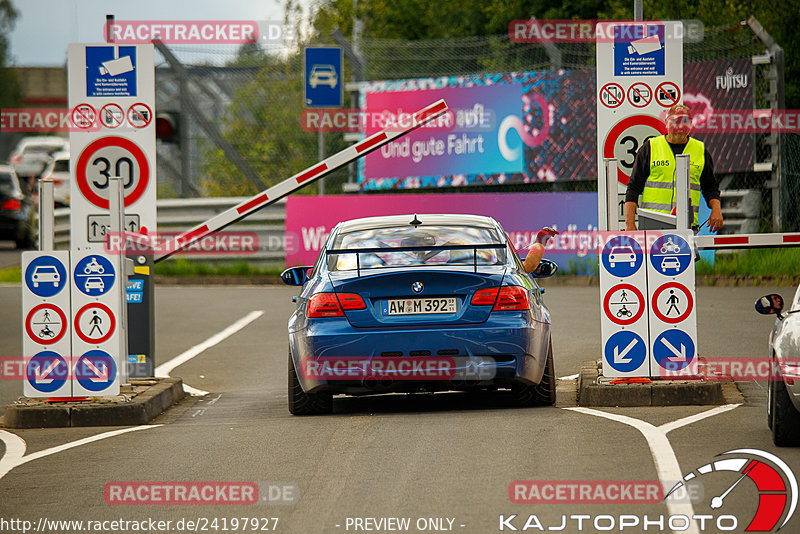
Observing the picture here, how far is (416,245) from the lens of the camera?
11.1m

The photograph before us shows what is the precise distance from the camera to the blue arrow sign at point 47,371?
11195mm

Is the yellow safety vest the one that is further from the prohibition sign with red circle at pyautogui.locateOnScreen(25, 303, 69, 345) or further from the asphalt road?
the prohibition sign with red circle at pyautogui.locateOnScreen(25, 303, 69, 345)

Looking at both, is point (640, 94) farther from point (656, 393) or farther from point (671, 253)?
point (656, 393)

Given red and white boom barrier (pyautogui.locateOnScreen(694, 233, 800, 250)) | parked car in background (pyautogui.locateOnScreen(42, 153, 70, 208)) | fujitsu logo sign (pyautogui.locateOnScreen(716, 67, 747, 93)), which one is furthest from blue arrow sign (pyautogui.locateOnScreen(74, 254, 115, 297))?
parked car in background (pyautogui.locateOnScreen(42, 153, 70, 208))

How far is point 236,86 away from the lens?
2581 cm

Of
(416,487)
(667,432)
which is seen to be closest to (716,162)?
(667,432)

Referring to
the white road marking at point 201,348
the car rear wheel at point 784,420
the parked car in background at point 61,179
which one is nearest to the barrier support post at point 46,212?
the white road marking at point 201,348

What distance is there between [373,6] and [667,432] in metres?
31.5

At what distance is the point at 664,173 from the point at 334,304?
3093 millimetres

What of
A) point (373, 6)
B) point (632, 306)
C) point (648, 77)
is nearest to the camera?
point (632, 306)

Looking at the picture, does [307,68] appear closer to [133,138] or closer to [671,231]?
[133,138]

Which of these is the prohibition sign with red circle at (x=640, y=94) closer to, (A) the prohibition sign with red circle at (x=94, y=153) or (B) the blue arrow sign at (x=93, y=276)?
(A) the prohibition sign with red circle at (x=94, y=153)

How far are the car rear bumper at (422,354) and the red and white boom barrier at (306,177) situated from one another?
2.75m

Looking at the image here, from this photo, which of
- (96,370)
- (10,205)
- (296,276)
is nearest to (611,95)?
(296,276)
